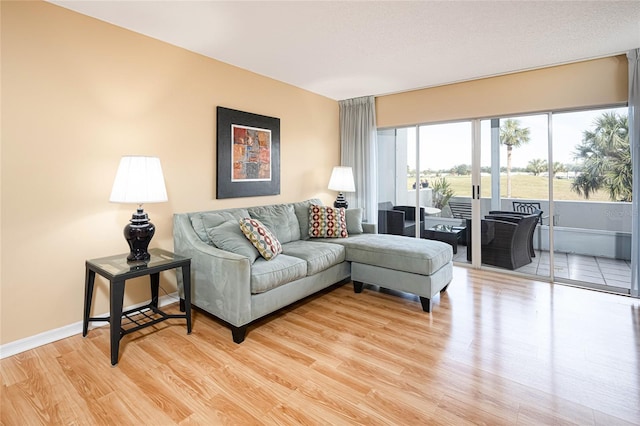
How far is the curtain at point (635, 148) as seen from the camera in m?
3.12

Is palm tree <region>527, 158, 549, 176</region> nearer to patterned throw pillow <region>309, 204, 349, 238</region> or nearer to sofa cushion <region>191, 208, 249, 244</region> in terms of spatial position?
patterned throw pillow <region>309, 204, 349, 238</region>

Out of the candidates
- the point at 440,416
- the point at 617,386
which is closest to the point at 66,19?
the point at 440,416

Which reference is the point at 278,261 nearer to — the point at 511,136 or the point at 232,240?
the point at 232,240

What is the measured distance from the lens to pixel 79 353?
2.21 metres

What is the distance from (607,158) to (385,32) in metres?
2.73

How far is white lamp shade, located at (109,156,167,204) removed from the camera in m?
2.30

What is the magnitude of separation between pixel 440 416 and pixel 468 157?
3.49m

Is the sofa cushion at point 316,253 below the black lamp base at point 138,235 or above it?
below

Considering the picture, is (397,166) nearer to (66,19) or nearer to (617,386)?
(617,386)

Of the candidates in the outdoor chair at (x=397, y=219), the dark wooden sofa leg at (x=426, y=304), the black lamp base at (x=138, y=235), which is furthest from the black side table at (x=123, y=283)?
the outdoor chair at (x=397, y=219)

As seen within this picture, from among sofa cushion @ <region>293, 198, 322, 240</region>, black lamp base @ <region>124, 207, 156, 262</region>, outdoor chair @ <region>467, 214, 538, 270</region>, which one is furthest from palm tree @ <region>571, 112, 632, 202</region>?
black lamp base @ <region>124, 207, 156, 262</region>

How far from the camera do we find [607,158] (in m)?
3.39

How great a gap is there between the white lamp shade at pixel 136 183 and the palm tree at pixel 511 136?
12.8 ft

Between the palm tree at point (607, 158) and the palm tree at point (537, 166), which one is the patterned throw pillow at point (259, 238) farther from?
the palm tree at point (607, 158)
